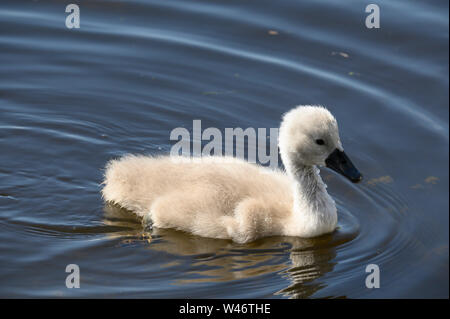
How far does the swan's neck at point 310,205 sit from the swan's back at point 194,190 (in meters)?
0.15

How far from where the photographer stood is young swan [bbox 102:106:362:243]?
19.3ft

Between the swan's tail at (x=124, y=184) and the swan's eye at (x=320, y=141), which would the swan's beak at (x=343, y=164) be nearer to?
the swan's eye at (x=320, y=141)

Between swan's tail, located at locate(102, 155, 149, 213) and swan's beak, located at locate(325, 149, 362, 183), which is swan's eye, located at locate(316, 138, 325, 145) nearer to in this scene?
swan's beak, located at locate(325, 149, 362, 183)

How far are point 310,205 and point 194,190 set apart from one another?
972 millimetres

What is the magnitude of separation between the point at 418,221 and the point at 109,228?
2707mm

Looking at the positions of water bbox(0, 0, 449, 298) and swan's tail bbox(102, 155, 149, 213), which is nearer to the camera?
water bbox(0, 0, 449, 298)

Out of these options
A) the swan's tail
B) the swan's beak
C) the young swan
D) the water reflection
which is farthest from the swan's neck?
the swan's tail

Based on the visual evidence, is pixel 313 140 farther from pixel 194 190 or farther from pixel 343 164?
pixel 194 190

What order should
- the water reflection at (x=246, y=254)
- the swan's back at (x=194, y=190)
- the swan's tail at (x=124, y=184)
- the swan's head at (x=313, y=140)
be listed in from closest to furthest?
the water reflection at (x=246, y=254), the swan's head at (x=313, y=140), the swan's back at (x=194, y=190), the swan's tail at (x=124, y=184)

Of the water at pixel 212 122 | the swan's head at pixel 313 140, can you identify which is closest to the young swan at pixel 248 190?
the swan's head at pixel 313 140

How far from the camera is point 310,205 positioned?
6.04 meters

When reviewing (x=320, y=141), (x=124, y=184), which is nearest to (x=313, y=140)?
(x=320, y=141)

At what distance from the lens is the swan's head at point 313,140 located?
582 centimetres

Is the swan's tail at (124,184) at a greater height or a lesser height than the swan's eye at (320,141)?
lesser
